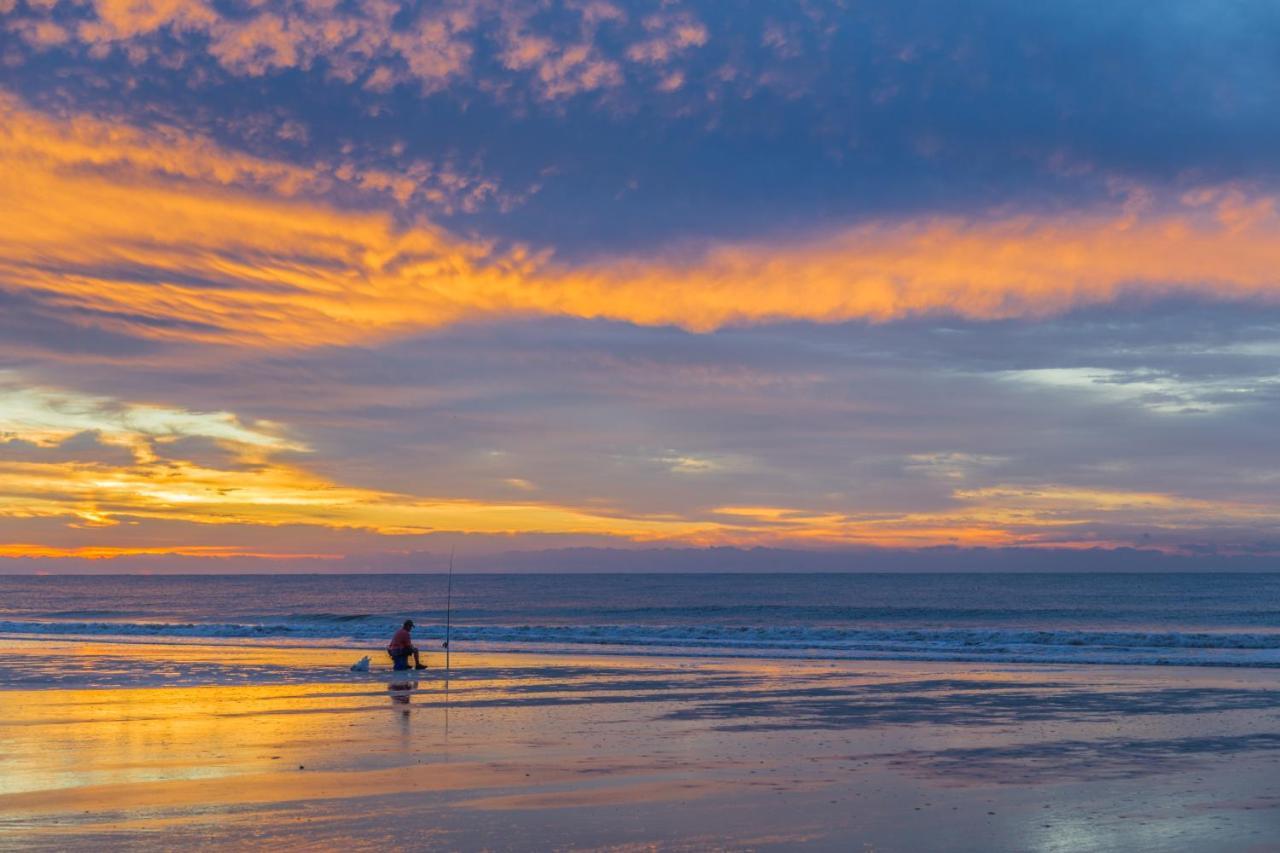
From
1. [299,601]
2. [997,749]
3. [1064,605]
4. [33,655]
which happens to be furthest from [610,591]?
[997,749]

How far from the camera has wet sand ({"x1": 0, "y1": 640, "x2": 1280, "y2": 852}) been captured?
407 inches

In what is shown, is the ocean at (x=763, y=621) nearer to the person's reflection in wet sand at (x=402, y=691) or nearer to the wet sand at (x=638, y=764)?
the person's reflection in wet sand at (x=402, y=691)

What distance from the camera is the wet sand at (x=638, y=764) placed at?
10336mm

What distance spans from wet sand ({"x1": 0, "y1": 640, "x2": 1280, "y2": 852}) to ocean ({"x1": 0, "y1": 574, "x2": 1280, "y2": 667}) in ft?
43.4

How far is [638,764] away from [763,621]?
184ft

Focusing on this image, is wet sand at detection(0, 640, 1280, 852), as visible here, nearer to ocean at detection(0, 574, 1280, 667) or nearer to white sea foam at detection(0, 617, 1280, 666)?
white sea foam at detection(0, 617, 1280, 666)

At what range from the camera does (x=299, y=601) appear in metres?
112

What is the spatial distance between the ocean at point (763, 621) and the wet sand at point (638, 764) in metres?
13.2

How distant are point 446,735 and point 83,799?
5.54m

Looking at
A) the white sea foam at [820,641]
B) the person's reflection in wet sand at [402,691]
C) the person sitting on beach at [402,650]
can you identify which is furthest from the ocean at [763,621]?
the person's reflection in wet sand at [402,691]

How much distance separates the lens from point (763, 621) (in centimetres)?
6912

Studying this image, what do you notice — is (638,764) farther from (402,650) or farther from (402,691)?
(402,650)

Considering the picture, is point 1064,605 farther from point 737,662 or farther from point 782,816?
point 782,816

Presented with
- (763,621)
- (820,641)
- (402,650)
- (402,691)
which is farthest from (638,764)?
(763,621)
